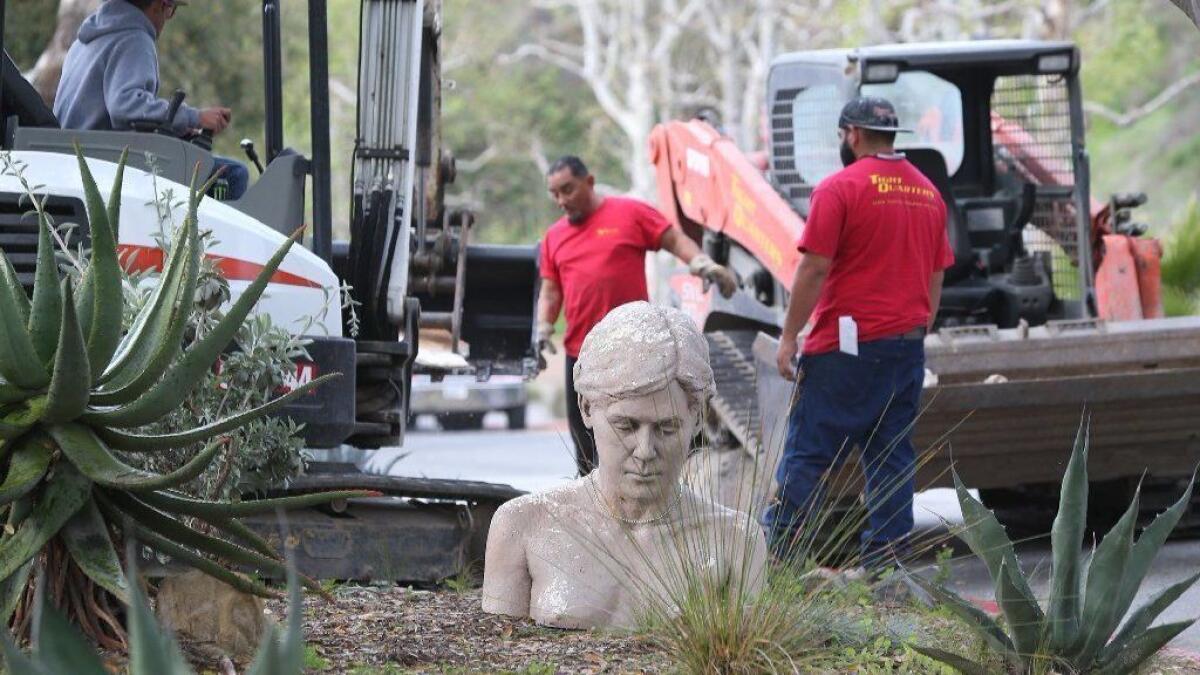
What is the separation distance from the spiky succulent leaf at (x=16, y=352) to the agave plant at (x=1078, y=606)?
2042 millimetres

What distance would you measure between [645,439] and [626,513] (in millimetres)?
243

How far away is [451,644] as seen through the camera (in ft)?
16.7

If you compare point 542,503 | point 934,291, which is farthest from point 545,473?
point 542,503

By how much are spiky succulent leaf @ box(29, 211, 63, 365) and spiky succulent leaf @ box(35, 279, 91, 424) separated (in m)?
0.06

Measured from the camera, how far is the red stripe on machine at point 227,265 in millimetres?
6688

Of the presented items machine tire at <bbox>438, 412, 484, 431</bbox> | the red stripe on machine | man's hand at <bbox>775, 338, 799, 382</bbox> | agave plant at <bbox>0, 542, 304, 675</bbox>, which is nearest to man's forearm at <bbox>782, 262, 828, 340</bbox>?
man's hand at <bbox>775, 338, 799, 382</bbox>

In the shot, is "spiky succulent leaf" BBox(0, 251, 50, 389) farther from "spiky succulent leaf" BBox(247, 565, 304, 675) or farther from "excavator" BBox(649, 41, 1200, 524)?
"excavator" BBox(649, 41, 1200, 524)

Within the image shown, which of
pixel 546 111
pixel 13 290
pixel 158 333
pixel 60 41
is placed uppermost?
pixel 546 111

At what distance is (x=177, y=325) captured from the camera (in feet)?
14.8

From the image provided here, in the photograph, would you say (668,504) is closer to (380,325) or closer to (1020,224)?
(380,325)

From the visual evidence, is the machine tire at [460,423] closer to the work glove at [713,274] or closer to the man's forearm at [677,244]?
the man's forearm at [677,244]

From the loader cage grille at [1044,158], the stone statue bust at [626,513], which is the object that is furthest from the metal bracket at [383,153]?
the loader cage grille at [1044,158]

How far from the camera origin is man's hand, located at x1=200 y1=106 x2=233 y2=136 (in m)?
7.66

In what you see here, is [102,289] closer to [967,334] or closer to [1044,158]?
[967,334]
